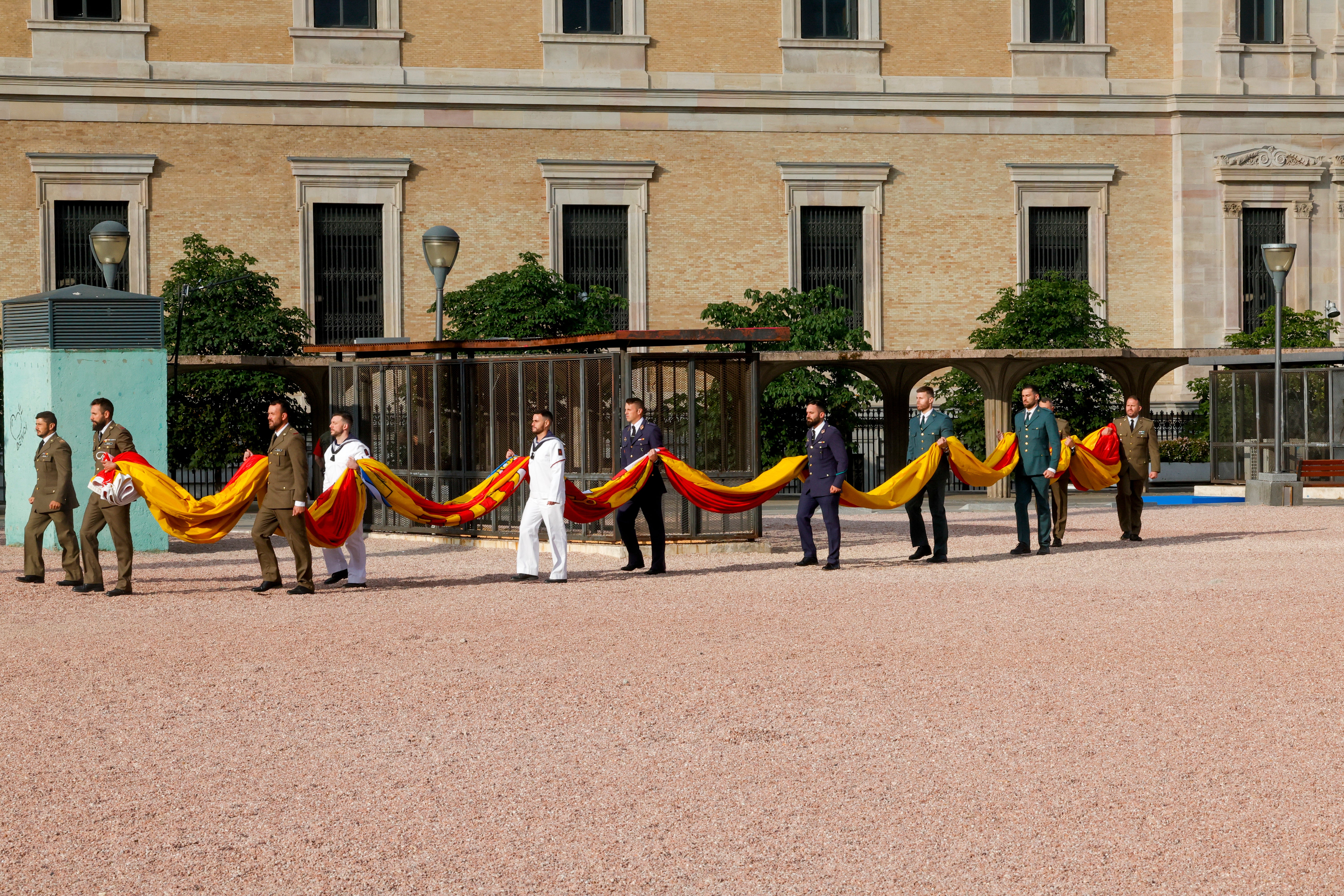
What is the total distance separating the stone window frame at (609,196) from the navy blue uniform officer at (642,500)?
2187cm

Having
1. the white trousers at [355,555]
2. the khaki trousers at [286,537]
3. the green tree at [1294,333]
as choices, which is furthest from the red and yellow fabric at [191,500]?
the green tree at [1294,333]

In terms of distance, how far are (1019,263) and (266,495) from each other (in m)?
29.2

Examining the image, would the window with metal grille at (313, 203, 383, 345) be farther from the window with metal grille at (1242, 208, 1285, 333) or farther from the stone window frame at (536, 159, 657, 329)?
the window with metal grille at (1242, 208, 1285, 333)

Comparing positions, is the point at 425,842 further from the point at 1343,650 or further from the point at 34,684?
the point at 1343,650

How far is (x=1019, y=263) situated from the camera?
132 feet

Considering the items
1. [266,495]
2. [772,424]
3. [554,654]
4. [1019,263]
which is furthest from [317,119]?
[554,654]

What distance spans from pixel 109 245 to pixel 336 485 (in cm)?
868

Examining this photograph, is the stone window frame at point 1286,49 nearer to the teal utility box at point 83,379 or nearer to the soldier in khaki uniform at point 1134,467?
the soldier in khaki uniform at point 1134,467

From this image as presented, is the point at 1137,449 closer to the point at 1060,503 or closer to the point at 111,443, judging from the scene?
the point at 1060,503

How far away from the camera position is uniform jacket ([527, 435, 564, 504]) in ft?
50.2

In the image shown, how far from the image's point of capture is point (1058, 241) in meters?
40.7

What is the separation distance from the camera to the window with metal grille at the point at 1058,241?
4069cm

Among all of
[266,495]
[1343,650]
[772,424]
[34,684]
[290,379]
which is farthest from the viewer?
[772,424]

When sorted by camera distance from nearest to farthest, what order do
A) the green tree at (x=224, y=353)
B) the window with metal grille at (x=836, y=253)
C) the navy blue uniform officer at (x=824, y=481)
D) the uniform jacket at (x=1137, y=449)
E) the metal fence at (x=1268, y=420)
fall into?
the navy blue uniform officer at (x=824, y=481), the uniform jacket at (x=1137, y=449), the metal fence at (x=1268, y=420), the green tree at (x=224, y=353), the window with metal grille at (x=836, y=253)
